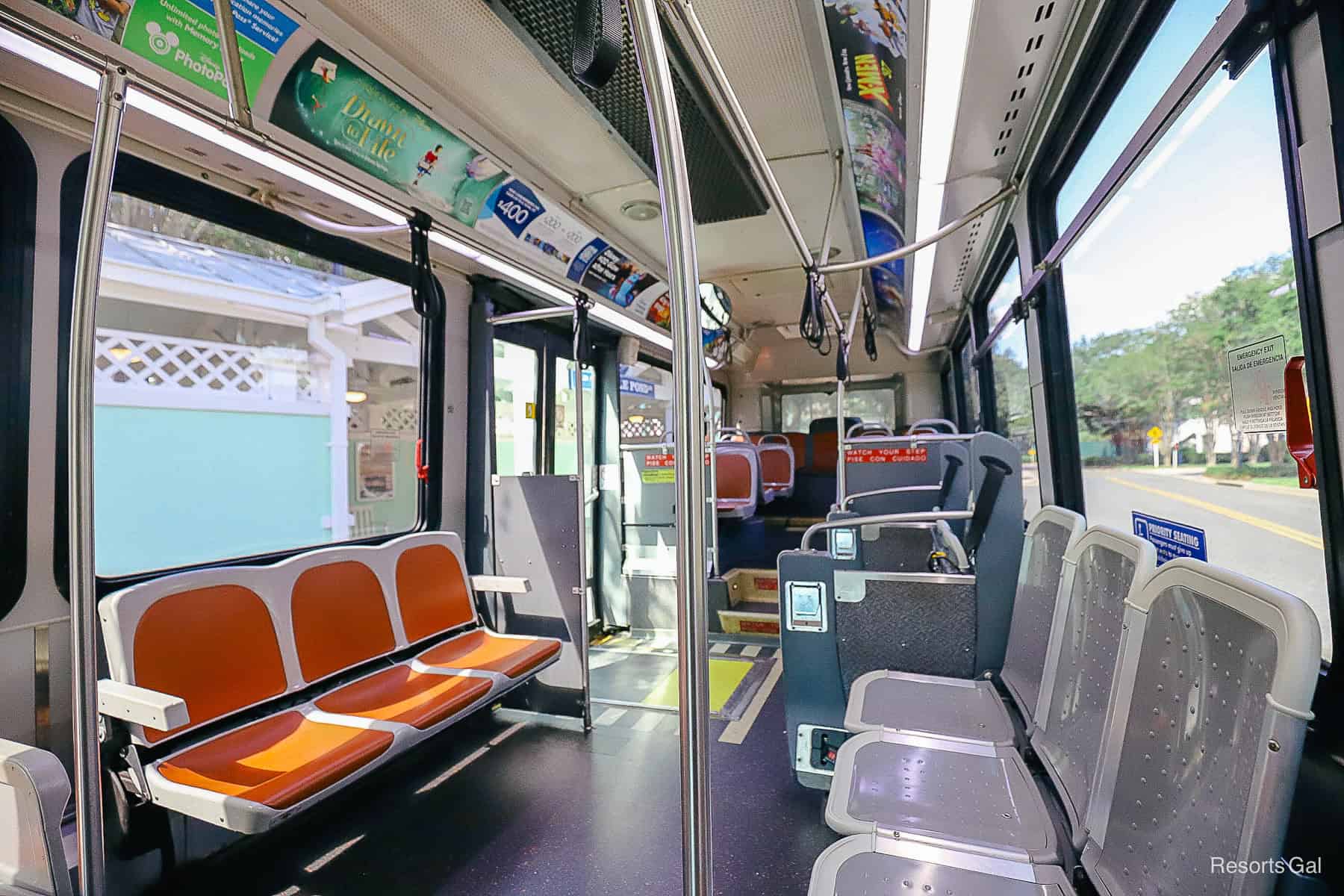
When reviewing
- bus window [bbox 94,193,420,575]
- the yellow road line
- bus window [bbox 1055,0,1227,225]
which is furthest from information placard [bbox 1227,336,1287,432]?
bus window [bbox 94,193,420,575]

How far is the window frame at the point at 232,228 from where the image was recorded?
6.68ft

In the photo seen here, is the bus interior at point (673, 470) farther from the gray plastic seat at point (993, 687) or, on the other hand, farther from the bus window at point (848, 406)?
the bus window at point (848, 406)

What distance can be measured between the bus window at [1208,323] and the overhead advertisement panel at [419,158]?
2.26 metres

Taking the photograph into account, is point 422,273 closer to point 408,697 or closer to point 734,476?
point 408,697

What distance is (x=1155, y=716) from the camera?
1.17 meters

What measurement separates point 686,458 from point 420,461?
327 centimetres

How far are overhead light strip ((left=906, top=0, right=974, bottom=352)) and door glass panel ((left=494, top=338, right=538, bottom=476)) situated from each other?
2.95 metres

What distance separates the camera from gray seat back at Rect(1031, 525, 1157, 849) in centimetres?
140

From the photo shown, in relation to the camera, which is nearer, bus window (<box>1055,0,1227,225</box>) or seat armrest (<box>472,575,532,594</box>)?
bus window (<box>1055,0,1227,225</box>)

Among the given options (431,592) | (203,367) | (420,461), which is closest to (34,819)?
(203,367)

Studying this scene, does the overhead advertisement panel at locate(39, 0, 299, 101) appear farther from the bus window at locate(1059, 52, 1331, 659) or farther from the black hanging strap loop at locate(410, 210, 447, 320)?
the bus window at locate(1059, 52, 1331, 659)

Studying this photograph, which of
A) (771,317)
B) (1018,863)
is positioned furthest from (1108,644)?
(771,317)

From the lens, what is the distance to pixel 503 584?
128 inches

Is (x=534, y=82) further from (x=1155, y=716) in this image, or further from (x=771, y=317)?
(x=771, y=317)
